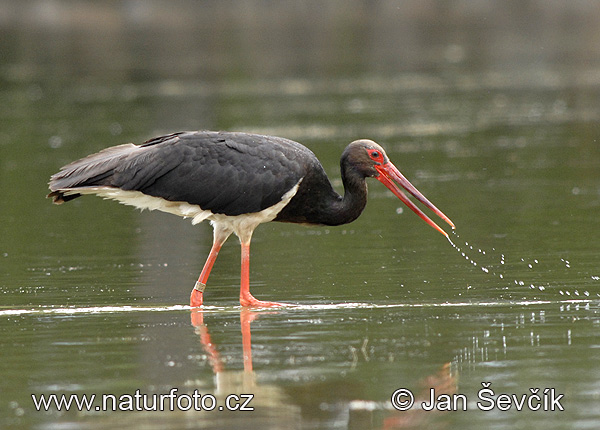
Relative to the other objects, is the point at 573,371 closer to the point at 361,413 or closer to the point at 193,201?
the point at 361,413

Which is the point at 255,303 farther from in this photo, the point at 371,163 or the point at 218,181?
the point at 371,163

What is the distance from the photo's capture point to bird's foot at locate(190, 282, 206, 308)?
32.8ft

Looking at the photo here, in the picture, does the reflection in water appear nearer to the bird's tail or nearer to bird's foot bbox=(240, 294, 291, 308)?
bird's foot bbox=(240, 294, 291, 308)

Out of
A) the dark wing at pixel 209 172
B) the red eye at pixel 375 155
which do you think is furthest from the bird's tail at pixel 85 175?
the red eye at pixel 375 155

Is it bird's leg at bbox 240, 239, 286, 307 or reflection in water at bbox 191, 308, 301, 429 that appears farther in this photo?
bird's leg at bbox 240, 239, 286, 307

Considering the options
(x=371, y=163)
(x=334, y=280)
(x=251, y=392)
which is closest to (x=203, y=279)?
(x=334, y=280)

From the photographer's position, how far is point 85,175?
34.3 ft

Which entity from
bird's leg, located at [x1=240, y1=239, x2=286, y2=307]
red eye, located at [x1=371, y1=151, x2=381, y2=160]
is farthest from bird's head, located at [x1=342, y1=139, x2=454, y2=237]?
bird's leg, located at [x1=240, y1=239, x2=286, y2=307]

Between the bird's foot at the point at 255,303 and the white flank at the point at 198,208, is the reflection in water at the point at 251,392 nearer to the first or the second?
the bird's foot at the point at 255,303

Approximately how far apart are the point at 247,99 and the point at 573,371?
84.0ft

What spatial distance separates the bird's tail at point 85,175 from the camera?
10422 mm

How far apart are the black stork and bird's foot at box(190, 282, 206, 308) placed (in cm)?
1

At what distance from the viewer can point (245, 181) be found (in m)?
10.4

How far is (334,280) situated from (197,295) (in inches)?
54.9
